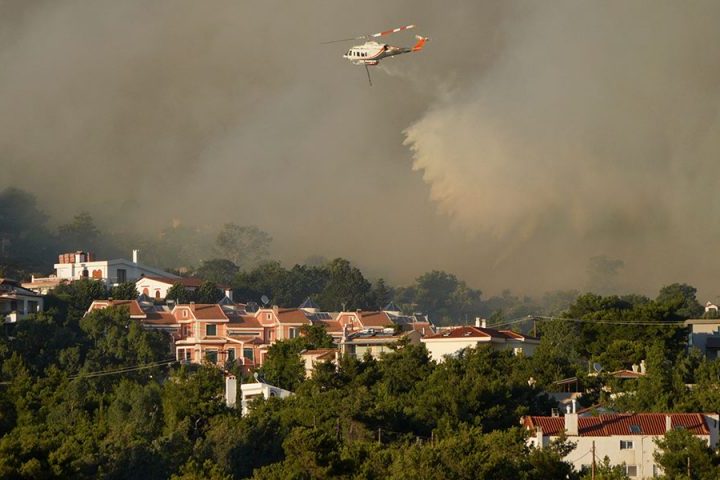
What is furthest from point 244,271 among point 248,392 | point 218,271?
point 248,392

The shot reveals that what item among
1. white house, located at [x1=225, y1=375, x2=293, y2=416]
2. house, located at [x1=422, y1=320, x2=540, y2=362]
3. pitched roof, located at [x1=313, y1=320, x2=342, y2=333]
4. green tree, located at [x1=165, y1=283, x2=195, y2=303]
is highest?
green tree, located at [x1=165, y1=283, x2=195, y2=303]

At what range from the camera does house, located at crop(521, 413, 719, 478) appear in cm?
4988

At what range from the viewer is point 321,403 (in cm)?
5444

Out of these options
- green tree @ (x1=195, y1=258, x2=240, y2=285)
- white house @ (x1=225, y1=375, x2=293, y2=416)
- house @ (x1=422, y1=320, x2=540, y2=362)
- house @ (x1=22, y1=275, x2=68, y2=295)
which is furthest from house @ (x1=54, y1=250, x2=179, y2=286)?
white house @ (x1=225, y1=375, x2=293, y2=416)

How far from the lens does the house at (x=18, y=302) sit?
7669cm

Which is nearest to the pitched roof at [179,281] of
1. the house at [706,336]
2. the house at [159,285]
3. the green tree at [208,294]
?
the house at [159,285]

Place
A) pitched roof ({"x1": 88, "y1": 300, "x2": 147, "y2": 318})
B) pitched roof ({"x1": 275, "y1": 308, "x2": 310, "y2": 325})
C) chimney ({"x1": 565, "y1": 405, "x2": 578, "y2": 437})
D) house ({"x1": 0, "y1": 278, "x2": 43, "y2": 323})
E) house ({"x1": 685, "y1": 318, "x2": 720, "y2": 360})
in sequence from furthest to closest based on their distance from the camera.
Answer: pitched roof ({"x1": 275, "y1": 308, "x2": 310, "y2": 325}) < pitched roof ({"x1": 88, "y1": 300, "x2": 147, "y2": 318}) < house ({"x1": 0, "y1": 278, "x2": 43, "y2": 323}) < house ({"x1": 685, "y1": 318, "x2": 720, "y2": 360}) < chimney ({"x1": 565, "y1": 405, "x2": 578, "y2": 437})

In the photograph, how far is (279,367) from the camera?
6688cm

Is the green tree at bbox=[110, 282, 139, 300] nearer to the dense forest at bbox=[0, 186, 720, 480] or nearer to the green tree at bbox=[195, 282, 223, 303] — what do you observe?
the dense forest at bbox=[0, 186, 720, 480]

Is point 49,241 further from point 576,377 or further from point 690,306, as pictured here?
point 576,377

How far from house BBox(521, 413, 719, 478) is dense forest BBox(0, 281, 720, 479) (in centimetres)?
165

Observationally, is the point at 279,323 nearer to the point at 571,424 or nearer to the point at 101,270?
the point at 101,270

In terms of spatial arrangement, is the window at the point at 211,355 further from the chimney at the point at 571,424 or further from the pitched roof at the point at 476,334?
the chimney at the point at 571,424

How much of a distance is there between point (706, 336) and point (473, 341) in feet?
41.3
